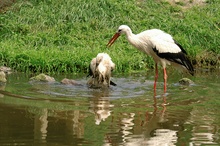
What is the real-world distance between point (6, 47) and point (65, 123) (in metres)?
6.13

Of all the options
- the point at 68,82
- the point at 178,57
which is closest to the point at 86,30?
the point at 178,57

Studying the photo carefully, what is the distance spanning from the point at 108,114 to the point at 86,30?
24.6 feet

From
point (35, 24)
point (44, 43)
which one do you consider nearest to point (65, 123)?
point (44, 43)

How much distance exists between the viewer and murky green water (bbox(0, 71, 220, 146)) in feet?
20.9

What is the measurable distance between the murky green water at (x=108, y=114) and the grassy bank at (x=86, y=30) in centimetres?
118

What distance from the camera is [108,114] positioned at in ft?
25.9

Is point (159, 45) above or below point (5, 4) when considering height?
below

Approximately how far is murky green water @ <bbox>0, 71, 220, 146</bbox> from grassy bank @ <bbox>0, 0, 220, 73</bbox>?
1.18m

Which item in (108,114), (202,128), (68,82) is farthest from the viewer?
(68,82)

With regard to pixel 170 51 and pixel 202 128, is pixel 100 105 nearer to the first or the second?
pixel 202 128

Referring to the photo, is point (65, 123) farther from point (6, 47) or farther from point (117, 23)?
point (117, 23)

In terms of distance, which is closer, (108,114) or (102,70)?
(108,114)

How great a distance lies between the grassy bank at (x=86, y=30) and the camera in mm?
12383

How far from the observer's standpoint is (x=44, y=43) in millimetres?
14016
